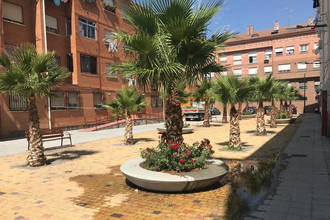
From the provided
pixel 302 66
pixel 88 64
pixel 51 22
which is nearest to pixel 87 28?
pixel 88 64

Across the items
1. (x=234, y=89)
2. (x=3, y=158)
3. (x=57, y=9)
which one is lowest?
(x=3, y=158)

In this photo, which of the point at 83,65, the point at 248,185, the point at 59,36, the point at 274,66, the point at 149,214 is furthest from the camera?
the point at 274,66

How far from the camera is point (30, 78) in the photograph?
7668 mm

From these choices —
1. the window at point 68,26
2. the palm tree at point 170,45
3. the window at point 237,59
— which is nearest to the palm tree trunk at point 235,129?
the palm tree at point 170,45

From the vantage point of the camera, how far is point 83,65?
22.9 m

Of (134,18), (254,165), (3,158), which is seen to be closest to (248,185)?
(254,165)

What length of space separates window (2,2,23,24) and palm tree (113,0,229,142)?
15.3 meters

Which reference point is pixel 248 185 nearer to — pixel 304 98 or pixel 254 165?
pixel 254 165

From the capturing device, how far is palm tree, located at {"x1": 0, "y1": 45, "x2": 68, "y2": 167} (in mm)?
7555

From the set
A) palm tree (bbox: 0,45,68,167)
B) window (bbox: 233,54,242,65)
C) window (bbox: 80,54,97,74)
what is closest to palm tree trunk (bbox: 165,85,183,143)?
palm tree (bbox: 0,45,68,167)

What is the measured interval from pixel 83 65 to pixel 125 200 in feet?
65.2

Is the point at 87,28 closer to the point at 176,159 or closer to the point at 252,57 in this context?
the point at 176,159

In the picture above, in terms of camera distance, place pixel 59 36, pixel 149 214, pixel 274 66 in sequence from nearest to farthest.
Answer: pixel 149 214 < pixel 59 36 < pixel 274 66

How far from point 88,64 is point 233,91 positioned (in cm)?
1703
